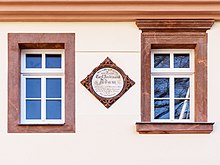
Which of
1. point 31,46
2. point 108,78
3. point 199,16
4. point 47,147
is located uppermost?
point 199,16

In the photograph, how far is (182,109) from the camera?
288 inches

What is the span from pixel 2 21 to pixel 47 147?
204 centimetres

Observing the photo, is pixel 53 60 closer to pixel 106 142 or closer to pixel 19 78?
pixel 19 78

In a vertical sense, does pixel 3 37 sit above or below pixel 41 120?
above

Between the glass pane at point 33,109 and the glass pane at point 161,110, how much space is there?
182cm

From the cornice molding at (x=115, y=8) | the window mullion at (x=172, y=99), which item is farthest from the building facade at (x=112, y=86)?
the window mullion at (x=172, y=99)

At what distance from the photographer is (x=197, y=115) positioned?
7109mm

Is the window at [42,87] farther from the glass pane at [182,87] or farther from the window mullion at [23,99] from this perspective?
the glass pane at [182,87]

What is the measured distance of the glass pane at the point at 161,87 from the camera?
7316 millimetres

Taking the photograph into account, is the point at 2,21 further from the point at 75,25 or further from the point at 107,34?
the point at 107,34

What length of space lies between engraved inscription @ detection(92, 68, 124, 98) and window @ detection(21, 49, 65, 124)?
0.56m

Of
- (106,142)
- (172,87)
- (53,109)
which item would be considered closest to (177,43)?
(172,87)

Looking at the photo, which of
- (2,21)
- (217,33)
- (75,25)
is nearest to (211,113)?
(217,33)

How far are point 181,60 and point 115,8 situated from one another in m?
1.32
